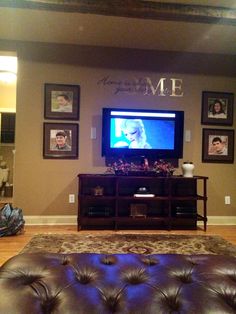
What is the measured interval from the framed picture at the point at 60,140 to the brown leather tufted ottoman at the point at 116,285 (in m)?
3.43

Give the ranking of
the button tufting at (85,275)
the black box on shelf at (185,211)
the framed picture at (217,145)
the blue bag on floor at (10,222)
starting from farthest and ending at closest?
the framed picture at (217,145), the black box on shelf at (185,211), the blue bag on floor at (10,222), the button tufting at (85,275)

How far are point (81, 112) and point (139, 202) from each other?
5.37 ft

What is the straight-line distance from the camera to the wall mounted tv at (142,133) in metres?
4.19

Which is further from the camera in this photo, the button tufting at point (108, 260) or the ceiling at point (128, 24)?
the ceiling at point (128, 24)

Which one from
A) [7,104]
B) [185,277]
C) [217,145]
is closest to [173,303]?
[185,277]

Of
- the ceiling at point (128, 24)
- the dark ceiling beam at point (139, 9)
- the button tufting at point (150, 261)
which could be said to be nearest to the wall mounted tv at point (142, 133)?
the ceiling at point (128, 24)

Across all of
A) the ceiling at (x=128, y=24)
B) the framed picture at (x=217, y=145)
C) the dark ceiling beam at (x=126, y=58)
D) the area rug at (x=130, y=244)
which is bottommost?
the area rug at (x=130, y=244)

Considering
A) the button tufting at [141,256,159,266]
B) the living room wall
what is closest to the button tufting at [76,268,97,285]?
the button tufting at [141,256,159,266]

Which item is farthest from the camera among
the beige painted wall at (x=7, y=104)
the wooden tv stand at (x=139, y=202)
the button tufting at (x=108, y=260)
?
the beige painted wall at (x=7, y=104)

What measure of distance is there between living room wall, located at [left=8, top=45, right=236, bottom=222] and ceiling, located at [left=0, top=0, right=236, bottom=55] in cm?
29

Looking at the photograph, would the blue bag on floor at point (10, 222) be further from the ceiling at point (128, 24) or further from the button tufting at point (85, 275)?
the button tufting at point (85, 275)

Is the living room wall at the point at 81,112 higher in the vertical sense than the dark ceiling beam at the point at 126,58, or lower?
lower

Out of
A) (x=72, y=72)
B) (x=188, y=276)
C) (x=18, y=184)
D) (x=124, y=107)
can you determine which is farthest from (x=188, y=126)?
(x=188, y=276)

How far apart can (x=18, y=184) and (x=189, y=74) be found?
316cm
